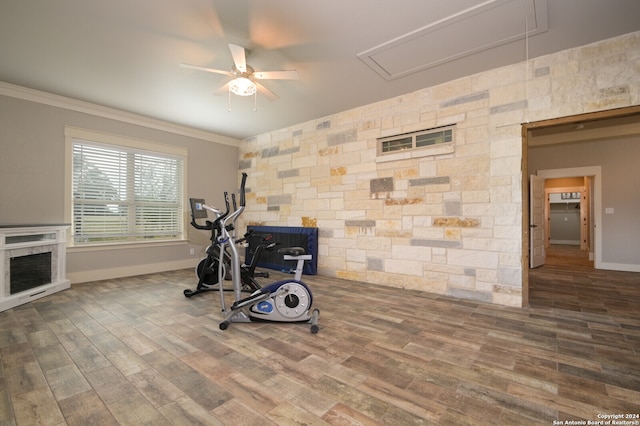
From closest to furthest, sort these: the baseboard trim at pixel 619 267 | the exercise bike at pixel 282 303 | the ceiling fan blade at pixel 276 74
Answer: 1. the exercise bike at pixel 282 303
2. the ceiling fan blade at pixel 276 74
3. the baseboard trim at pixel 619 267

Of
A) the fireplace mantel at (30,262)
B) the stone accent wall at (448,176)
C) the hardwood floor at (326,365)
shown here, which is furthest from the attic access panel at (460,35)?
the fireplace mantel at (30,262)

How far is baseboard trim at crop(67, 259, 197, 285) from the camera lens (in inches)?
171

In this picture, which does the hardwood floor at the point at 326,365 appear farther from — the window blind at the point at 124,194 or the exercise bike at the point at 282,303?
the window blind at the point at 124,194

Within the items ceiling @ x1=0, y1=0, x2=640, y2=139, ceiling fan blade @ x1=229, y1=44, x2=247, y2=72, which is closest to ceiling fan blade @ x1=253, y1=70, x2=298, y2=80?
ceiling fan blade @ x1=229, y1=44, x2=247, y2=72

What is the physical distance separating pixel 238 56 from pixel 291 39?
1.86ft

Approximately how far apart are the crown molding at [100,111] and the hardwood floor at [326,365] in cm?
290

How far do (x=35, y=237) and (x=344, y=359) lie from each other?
4.38 m

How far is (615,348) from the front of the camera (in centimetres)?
220

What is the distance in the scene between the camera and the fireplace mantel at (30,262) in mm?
3189

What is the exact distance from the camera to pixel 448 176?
3.70 metres

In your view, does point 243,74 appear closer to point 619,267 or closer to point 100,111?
point 100,111

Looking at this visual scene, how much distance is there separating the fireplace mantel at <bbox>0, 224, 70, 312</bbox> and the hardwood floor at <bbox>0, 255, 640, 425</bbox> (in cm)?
26

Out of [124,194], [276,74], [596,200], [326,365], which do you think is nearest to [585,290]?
[596,200]

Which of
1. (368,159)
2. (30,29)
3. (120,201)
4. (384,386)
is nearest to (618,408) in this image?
(384,386)
